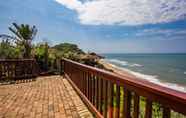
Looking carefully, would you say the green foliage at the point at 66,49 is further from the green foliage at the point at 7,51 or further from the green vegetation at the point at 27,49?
the green foliage at the point at 7,51

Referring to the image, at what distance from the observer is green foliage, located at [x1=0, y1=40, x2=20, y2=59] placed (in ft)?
42.2

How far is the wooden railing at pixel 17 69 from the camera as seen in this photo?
9.11 metres

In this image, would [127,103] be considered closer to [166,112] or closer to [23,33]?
[166,112]

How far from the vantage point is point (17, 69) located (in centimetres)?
958

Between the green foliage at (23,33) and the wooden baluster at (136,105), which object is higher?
the green foliage at (23,33)

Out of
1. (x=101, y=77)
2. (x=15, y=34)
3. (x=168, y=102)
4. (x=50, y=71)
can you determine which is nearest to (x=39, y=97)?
(x=101, y=77)

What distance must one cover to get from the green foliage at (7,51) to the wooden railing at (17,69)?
3610 mm

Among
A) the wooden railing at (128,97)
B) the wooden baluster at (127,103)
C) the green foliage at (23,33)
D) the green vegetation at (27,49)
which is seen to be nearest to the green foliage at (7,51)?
the green vegetation at (27,49)

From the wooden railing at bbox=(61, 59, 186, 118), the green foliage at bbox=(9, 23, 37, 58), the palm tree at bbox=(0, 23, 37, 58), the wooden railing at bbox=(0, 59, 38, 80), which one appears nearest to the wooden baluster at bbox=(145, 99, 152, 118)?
the wooden railing at bbox=(61, 59, 186, 118)

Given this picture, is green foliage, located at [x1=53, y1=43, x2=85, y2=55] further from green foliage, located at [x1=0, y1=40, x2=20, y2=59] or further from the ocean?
the ocean

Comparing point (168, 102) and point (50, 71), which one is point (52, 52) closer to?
point (50, 71)

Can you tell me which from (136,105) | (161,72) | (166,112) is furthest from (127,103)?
(161,72)

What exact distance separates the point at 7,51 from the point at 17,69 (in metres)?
4.05

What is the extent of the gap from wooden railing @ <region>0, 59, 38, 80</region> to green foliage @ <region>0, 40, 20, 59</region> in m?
3.61
